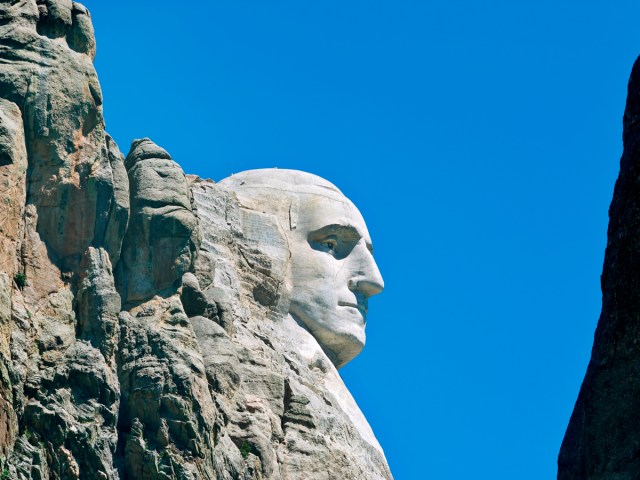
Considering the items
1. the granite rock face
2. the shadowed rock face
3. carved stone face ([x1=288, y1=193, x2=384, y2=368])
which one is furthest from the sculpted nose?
the shadowed rock face

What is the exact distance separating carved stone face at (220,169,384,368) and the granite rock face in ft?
12.5

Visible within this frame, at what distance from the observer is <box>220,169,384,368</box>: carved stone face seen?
39.3 m

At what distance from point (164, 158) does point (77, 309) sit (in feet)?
16.9

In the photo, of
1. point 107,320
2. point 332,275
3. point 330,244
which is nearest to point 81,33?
point 107,320

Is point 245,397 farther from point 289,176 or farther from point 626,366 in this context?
point 626,366

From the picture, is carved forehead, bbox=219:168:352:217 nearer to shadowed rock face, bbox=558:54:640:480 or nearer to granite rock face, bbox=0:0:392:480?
granite rock face, bbox=0:0:392:480

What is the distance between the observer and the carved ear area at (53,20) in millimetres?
30969

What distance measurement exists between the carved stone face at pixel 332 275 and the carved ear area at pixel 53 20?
997 centimetres

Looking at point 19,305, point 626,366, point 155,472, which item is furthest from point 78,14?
point 626,366

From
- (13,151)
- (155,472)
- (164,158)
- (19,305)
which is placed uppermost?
(164,158)

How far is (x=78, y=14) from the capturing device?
31.5 m

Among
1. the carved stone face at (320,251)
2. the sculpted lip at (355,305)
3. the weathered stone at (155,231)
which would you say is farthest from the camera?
the sculpted lip at (355,305)

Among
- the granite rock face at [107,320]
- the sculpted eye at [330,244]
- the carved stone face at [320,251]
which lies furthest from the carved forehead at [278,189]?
the granite rock face at [107,320]

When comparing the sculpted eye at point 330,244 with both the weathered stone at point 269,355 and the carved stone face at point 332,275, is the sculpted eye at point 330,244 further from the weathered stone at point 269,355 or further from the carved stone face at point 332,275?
the weathered stone at point 269,355
